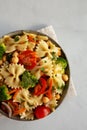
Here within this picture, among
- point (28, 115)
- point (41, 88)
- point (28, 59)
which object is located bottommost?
point (28, 115)

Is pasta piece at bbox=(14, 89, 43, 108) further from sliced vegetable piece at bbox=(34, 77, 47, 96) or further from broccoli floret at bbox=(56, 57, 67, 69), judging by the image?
broccoli floret at bbox=(56, 57, 67, 69)

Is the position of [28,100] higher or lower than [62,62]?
lower

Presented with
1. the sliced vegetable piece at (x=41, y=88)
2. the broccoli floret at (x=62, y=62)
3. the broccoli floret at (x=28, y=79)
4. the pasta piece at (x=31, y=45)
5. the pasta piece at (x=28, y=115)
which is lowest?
the pasta piece at (x=28, y=115)

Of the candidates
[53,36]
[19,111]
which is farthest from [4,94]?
[53,36]

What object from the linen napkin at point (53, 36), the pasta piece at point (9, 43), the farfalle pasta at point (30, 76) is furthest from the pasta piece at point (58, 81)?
the pasta piece at point (9, 43)

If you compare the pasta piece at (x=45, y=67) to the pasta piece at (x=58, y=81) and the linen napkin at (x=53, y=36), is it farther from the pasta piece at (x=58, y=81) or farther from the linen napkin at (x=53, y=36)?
the linen napkin at (x=53, y=36)

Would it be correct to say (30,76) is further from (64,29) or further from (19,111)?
(64,29)

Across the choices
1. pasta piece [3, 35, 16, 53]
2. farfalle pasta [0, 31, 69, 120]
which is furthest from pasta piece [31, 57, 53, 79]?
pasta piece [3, 35, 16, 53]

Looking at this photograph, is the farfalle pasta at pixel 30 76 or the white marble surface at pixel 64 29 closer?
the farfalle pasta at pixel 30 76
